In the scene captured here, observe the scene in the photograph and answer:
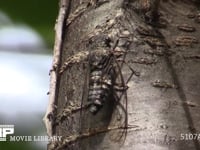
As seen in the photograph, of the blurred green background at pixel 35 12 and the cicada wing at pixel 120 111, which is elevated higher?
the blurred green background at pixel 35 12

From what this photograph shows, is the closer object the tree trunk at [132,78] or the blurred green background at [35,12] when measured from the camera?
the tree trunk at [132,78]

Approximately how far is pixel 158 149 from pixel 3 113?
816 mm

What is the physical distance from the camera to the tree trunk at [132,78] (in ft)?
1.38

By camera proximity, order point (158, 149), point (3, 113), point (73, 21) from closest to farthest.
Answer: point (158, 149) → point (73, 21) → point (3, 113)

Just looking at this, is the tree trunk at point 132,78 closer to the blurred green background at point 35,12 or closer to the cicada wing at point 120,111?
the cicada wing at point 120,111

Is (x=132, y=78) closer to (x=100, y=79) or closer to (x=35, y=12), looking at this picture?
(x=100, y=79)

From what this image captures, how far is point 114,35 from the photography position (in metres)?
0.47

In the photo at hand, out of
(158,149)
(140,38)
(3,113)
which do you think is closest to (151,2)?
(140,38)

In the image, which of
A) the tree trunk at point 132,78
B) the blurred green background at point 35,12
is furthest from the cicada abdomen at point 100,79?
the blurred green background at point 35,12


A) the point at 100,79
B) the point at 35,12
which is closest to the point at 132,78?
the point at 100,79

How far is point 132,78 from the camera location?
0.44 m

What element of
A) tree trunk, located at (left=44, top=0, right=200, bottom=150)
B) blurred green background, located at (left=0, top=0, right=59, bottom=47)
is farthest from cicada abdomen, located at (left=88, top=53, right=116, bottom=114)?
blurred green background, located at (left=0, top=0, right=59, bottom=47)

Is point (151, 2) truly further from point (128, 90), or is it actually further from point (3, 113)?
point (3, 113)

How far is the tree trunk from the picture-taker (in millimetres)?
420
